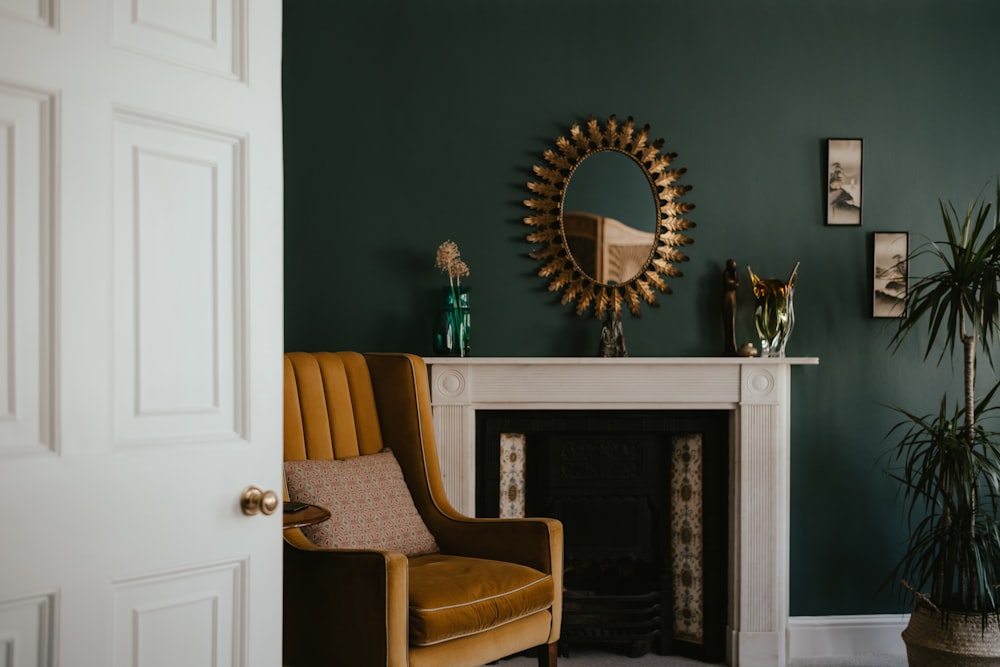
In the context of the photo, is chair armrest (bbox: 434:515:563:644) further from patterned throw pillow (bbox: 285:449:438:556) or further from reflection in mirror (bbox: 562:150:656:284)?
reflection in mirror (bbox: 562:150:656:284)

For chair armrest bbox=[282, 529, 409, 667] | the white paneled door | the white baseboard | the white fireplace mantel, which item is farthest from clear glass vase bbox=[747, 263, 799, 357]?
the white paneled door

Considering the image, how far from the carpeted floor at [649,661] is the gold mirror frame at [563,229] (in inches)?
53.8

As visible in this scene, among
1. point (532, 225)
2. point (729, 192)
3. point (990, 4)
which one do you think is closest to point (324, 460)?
point (532, 225)

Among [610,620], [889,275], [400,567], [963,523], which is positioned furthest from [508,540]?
[889,275]

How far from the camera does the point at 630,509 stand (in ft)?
12.5

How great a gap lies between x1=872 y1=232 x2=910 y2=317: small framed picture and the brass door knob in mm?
2941

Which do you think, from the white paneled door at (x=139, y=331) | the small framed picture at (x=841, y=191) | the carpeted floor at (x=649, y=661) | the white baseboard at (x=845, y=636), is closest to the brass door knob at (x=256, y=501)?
the white paneled door at (x=139, y=331)

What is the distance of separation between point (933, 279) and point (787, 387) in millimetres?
674

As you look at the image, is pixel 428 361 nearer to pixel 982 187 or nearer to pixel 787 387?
pixel 787 387

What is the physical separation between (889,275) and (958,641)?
4.75ft

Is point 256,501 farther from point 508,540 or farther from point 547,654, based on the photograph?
point 547,654

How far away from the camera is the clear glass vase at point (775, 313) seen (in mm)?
3721

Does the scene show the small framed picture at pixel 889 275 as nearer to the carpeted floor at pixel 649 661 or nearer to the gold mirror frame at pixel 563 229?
the gold mirror frame at pixel 563 229

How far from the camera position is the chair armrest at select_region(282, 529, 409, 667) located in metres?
2.41
